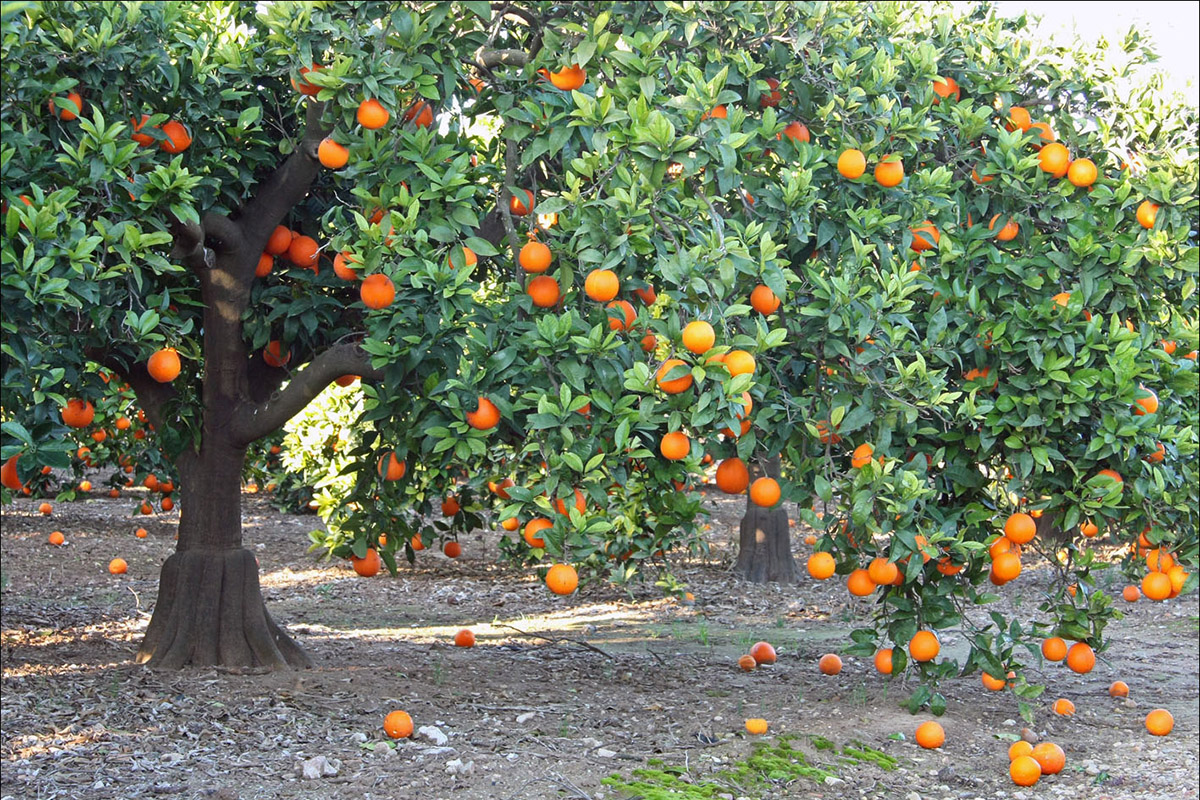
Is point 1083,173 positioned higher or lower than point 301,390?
higher

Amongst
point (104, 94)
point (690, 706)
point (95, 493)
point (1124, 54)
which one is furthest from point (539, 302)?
point (95, 493)

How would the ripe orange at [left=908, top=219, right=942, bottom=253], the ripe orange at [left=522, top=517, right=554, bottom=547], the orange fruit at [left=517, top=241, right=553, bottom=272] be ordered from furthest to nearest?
1. the ripe orange at [left=908, top=219, right=942, bottom=253]
2. the orange fruit at [left=517, top=241, right=553, bottom=272]
3. the ripe orange at [left=522, top=517, right=554, bottom=547]

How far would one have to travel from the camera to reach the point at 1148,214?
15.4 feet

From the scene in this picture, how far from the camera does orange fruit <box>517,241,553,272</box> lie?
3982mm

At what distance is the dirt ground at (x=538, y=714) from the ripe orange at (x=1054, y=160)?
2225 mm

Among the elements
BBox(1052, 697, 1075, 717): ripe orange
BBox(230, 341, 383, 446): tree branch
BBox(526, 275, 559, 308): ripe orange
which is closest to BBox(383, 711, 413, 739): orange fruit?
BBox(230, 341, 383, 446): tree branch

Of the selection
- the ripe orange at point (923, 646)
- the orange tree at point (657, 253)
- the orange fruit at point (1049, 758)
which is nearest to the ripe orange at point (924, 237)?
the orange tree at point (657, 253)

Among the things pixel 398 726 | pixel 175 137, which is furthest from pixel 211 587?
pixel 175 137

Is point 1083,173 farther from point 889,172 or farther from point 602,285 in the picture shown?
point 602,285

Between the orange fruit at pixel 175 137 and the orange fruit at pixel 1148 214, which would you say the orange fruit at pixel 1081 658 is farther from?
the orange fruit at pixel 175 137

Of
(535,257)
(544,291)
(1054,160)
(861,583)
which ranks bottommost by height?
(861,583)

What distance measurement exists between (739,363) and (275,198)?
8.99 feet

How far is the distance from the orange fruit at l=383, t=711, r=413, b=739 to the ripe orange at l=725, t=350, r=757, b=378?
2377 millimetres

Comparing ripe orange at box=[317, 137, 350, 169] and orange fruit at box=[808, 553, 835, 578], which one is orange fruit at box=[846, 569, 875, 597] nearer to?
orange fruit at box=[808, 553, 835, 578]
